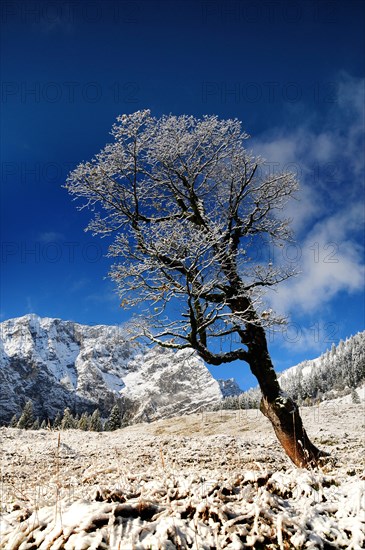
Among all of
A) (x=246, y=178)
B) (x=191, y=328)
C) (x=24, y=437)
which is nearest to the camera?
(x=191, y=328)

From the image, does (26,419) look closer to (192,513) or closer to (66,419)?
(66,419)

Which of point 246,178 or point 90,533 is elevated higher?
point 246,178

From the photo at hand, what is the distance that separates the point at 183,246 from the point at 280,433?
5594mm

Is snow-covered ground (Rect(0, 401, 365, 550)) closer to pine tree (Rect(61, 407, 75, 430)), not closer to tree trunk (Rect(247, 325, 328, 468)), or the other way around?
tree trunk (Rect(247, 325, 328, 468))

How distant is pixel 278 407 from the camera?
896 cm

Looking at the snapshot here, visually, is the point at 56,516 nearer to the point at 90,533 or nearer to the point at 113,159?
the point at 90,533

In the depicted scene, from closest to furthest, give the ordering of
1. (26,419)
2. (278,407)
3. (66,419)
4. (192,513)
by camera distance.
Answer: (192,513), (278,407), (66,419), (26,419)

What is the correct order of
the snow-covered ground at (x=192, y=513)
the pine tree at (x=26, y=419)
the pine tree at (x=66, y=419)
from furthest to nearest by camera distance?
the pine tree at (x=26, y=419)
the pine tree at (x=66, y=419)
the snow-covered ground at (x=192, y=513)

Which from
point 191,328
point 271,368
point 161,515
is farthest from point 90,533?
point 271,368

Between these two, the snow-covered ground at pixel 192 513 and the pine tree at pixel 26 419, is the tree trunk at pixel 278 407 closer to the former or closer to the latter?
the snow-covered ground at pixel 192 513

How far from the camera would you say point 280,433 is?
29.5ft

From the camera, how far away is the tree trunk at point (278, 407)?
869 cm

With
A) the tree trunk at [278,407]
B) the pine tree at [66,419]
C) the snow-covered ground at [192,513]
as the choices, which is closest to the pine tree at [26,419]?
the pine tree at [66,419]

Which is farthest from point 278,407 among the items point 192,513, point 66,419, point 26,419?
point 26,419
